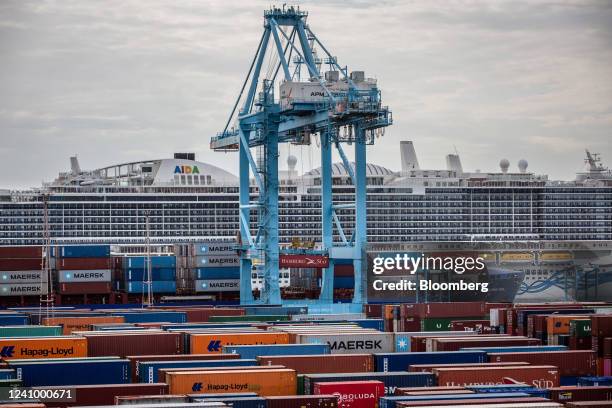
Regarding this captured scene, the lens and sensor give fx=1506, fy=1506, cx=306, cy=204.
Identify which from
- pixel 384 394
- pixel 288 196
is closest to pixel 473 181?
pixel 288 196

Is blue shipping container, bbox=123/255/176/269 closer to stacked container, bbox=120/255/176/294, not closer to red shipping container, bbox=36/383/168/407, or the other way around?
stacked container, bbox=120/255/176/294

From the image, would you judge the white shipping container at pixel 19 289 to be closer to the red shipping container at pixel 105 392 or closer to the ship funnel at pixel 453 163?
the red shipping container at pixel 105 392

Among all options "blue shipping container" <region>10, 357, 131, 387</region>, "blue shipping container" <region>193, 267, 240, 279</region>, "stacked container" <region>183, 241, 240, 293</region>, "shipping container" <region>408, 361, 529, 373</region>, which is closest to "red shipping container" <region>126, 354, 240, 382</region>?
"blue shipping container" <region>10, 357, 131, 387</region>

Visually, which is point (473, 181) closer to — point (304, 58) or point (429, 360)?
point (304, 58)

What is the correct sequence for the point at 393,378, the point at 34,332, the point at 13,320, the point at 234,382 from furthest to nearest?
the point at 13,320 < the point at 34,332 < the point at 393,378 < the point at 234,382

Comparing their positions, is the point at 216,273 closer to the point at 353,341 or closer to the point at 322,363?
the point at 353,341

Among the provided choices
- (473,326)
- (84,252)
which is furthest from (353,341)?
(84,252)

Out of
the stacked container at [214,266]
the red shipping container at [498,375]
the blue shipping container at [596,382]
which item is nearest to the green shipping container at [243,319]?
the stacked container at [214,266]

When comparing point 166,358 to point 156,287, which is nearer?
point 166,358
